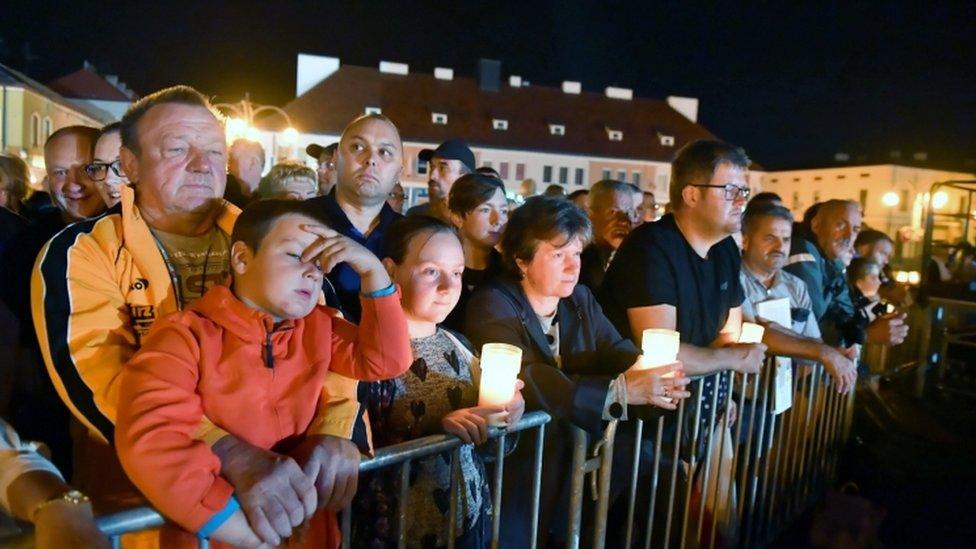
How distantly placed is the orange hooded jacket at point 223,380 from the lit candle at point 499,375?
0.38 meters

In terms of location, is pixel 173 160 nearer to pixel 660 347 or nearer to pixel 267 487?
pixel 267 487

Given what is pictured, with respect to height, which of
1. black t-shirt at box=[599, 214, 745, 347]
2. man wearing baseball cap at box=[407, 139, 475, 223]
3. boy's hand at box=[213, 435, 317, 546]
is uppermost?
man wearing baseball cap at box=[407, 139, 475, 223]

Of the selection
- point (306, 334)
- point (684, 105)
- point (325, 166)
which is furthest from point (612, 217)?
point (684, 105)

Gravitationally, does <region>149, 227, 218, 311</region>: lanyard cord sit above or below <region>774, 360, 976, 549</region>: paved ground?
above

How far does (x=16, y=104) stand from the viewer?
106 ft

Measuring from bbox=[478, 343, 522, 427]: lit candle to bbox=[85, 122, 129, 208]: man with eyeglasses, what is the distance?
173 cm

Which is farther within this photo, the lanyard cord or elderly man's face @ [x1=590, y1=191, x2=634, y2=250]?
elderly man's face @ [x1=590, y1=191, x2=634, y2=250]

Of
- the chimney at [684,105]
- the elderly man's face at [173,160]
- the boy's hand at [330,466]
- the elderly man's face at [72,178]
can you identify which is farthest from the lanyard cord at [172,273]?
the chimney at [684,105]

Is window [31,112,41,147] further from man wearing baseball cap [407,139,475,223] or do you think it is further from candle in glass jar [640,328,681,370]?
candle in glass jar [640,328,681,370]

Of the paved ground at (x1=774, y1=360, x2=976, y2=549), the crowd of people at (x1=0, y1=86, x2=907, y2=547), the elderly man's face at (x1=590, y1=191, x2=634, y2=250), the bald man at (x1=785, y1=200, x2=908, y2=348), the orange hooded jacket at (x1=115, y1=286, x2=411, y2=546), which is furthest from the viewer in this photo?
the elderly man's face at (x1=590, y1=191, x2=634, y2=250)

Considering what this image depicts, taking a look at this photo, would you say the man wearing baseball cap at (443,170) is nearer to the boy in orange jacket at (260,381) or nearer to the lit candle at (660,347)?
the lit candle at (660,347)

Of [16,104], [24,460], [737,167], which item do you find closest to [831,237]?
[737,167]

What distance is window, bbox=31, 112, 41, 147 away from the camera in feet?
111

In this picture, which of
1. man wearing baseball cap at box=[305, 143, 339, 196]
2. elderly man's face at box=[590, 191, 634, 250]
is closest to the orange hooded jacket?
elderly man's face at box=[590, 191, 634, 250]
